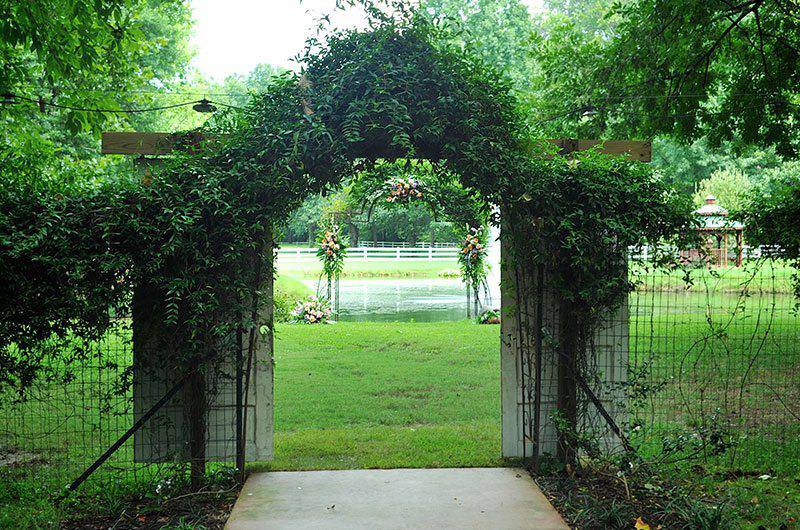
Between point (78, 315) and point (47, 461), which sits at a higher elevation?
point (78, 315)

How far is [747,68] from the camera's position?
30.6ft

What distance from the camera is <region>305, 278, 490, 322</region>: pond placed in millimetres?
16500

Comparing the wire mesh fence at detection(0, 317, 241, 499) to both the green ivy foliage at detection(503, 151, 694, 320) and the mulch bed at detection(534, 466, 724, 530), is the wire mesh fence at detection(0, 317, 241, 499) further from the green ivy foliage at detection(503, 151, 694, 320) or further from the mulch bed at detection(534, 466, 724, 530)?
the green ivy foliage at detection(503, 151, 694, 320)

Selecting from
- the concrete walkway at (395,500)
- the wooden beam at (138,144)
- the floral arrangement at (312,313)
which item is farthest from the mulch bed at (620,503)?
the floral arrangement at (312,313)

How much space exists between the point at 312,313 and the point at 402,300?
614 cm

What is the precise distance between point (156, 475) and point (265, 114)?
2.77m

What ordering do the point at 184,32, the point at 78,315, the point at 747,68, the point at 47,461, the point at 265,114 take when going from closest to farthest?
the point at 78,315
the point at 265,114
the point at 47,461
the point at 747,68
the point at 184,32

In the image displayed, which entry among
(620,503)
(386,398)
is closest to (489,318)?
(386,398)

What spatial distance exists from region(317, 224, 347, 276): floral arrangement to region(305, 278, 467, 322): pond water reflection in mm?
1506

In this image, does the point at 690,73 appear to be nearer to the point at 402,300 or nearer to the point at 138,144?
the point at 138,144

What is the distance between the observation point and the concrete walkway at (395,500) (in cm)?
427

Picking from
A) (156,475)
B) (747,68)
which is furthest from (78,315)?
(747,68)

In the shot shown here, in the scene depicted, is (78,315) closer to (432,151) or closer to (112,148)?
(112,148)

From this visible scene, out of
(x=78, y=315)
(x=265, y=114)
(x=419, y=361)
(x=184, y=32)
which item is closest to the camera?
(x=78, y=315)
